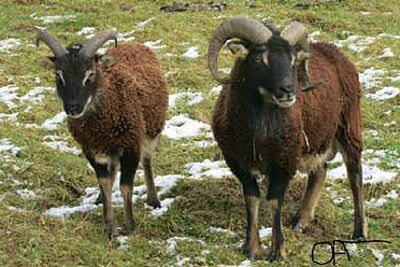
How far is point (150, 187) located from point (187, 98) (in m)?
5.85

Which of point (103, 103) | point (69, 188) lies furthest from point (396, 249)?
point (69, 188)

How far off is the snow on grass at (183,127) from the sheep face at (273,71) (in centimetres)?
576

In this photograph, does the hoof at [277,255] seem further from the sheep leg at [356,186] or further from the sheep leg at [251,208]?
the sheep leg at [356,186]

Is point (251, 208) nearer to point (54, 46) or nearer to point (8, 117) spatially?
Result: point (54, 46)

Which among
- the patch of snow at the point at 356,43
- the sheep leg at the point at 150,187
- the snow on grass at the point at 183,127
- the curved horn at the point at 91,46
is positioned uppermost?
the curved horn at the point at 91,46

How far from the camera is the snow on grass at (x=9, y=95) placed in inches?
575

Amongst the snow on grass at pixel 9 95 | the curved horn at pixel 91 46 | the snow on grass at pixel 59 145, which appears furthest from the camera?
the snow on grass at pixel 9 95

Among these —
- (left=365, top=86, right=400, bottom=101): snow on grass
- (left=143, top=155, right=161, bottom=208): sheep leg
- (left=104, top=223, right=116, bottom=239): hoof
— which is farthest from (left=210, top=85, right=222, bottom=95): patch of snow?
(left=104, top=223, right=116, bottom=239): hoof

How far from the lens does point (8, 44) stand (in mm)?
19922

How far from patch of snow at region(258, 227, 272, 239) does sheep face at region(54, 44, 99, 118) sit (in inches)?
107

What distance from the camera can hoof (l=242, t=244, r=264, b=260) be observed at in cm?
771

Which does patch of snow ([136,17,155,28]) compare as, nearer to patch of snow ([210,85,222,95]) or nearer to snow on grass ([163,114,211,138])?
patch of snow ([210,85,222,95])

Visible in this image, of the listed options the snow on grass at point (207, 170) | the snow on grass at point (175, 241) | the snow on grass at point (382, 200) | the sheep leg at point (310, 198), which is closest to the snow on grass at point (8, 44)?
the snow on grass at point (207, 170)

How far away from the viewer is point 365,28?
2195cm
